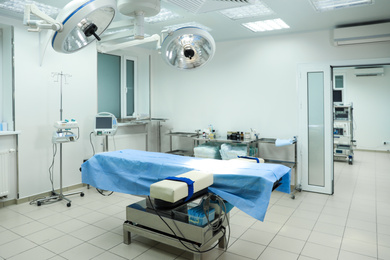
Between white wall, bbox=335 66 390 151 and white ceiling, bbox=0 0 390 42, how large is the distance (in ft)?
16.9

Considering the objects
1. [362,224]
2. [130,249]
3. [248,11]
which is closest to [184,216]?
[130,249]

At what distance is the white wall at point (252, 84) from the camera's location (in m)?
4.41

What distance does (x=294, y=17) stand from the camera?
3764 millimetres

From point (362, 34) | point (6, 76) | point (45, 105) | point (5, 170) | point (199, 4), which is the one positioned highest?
point (362, 34)

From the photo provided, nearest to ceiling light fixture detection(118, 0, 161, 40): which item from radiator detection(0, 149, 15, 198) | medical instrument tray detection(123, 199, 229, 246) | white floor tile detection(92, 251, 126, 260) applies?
medical instrument tray detection(123, 199, 229, 246)

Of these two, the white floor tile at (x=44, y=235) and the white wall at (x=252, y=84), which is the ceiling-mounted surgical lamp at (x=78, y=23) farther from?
the white wall at (x=252, y=84)

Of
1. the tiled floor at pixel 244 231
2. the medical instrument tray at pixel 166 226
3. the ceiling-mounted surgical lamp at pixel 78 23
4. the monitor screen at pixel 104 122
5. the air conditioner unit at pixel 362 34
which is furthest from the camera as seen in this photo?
the monitor screen at pixel 104 122

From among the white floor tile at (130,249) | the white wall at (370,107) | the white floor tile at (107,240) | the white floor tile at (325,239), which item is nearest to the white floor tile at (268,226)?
the white floor tile at (325,239)

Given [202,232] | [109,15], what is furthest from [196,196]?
[109,15]

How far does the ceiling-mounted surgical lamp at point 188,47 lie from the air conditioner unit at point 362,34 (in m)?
2.66

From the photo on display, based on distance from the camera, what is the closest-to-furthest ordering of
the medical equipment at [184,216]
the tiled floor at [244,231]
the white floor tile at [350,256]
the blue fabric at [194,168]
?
1. the medical equipment at [184,216]
2. the blue fabric at [194,168]
3. the white floor tile at [350,256]
4. the tiled floor at [244,231]

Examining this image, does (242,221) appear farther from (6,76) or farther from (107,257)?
(6,76)

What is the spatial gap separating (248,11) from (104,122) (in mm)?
2628

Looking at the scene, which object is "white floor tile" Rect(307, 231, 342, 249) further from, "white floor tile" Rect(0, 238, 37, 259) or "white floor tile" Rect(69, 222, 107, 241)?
"white floor tile" Rect(0, 238, 37, 259)
